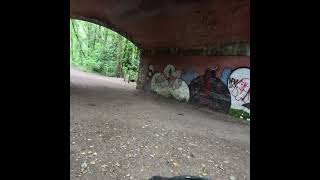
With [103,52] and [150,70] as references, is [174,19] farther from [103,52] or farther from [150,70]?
[103,52]

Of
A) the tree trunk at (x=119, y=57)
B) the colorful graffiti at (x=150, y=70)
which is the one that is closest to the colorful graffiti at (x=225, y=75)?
the colorful graffiti at (x=150, y=70)

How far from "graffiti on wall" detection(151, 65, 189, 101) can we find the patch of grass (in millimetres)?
2701

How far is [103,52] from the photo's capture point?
29844mm

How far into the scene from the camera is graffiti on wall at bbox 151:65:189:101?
12.8 metres

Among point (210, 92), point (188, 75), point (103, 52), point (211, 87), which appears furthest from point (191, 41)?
point (103, 52)

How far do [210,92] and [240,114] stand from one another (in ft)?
5.66

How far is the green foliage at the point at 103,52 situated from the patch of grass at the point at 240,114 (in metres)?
15.9

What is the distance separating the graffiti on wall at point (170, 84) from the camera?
12.8 meters

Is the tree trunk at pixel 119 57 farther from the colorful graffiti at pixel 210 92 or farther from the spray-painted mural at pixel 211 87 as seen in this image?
the colorful graffiti at pixel 210 92

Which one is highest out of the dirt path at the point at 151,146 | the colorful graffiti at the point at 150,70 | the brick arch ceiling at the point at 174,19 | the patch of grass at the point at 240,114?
the brick arch ceiling at the point at 174,19
